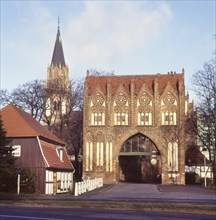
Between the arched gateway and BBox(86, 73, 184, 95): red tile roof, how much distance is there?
22.5ft

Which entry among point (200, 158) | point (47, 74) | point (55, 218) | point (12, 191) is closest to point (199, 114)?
point (200, 158)

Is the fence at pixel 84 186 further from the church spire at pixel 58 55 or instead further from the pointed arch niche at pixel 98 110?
the church spire at pixel 58 55

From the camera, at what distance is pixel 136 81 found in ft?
201

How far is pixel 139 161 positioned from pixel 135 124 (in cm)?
1571

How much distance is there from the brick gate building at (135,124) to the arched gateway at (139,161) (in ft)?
0.45

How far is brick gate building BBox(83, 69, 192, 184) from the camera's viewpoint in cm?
5797

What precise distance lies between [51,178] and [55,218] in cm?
2079

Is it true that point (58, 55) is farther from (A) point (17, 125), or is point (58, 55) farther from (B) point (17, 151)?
(B) point (17, 151)

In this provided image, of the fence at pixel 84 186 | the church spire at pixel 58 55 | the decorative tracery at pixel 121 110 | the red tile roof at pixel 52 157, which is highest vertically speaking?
the church spire at pixel 58 55

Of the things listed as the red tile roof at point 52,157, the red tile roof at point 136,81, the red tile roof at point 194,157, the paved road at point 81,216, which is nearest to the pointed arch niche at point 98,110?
the red tile roof at point 136,81

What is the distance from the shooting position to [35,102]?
6034 cm

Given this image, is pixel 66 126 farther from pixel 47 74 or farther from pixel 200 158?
pixel 47 74

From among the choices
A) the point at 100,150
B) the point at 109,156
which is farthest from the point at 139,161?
the point at 100,150

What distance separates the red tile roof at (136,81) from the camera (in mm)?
59969
